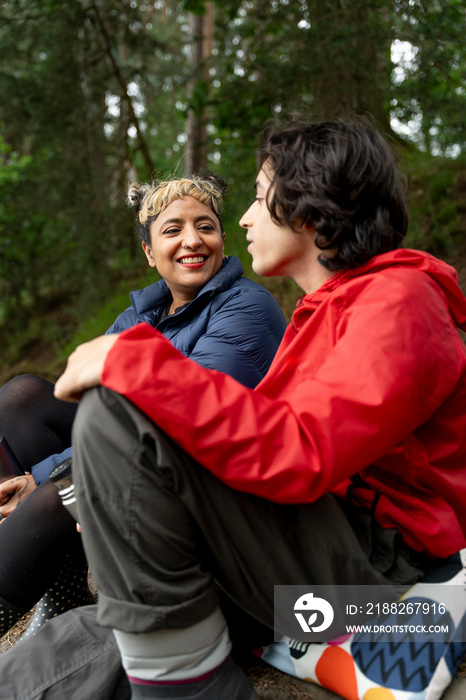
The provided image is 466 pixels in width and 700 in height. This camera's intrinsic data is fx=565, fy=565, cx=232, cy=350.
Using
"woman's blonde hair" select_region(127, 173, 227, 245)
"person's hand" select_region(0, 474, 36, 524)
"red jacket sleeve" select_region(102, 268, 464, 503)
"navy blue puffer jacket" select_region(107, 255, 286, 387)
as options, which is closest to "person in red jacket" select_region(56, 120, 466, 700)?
"red jacket sleeve" select_region(102, 268, 464, 503)

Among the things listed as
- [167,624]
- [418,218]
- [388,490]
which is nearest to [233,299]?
[388,490]

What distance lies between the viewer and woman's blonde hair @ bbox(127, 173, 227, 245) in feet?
8.29

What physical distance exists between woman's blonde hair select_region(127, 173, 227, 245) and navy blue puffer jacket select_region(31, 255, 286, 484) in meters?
0.32

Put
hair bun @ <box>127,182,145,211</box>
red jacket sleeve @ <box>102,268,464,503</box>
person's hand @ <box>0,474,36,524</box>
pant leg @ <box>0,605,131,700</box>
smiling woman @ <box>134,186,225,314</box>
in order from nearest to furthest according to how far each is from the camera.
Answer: red jacket sleeve @ <box>102,268,464,503</box> → pant leg @ <box>0,605,131,700</box> → person's hand @ <box>0,474,36,524</box> → smiling woman @ <box>134,186,225,314</box> → hair bun @ <box>127,182,145,211</box>

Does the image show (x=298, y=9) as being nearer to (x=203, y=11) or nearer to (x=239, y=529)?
(x=203, y=11)

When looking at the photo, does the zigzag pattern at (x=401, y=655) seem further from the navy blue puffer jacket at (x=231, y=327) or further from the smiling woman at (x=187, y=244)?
the smiling woman at (x=187, y=244)

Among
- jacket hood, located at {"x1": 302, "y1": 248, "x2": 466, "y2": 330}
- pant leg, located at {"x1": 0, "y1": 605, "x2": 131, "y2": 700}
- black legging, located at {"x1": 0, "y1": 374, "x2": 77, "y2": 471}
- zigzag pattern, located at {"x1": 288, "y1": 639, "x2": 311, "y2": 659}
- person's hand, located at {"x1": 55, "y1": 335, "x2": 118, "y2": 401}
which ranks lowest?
zigzag pattern, located at {"x1": 288, "y1": 639, "x2": 311, "y2": 659}

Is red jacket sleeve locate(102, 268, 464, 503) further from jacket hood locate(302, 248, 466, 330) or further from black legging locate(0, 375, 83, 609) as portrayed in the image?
black legging locate(0, 375, 83, 609)

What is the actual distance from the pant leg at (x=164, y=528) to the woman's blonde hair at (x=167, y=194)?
4.88 ft

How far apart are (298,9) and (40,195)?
5102 millimetres

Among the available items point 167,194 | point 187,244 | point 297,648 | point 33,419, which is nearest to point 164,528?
point 297,648

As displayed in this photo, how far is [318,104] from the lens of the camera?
4707 mm

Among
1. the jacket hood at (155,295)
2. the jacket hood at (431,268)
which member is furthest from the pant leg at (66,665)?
the jacket hood at (155,295)

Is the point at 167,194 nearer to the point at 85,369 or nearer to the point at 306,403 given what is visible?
the point at 85,369
